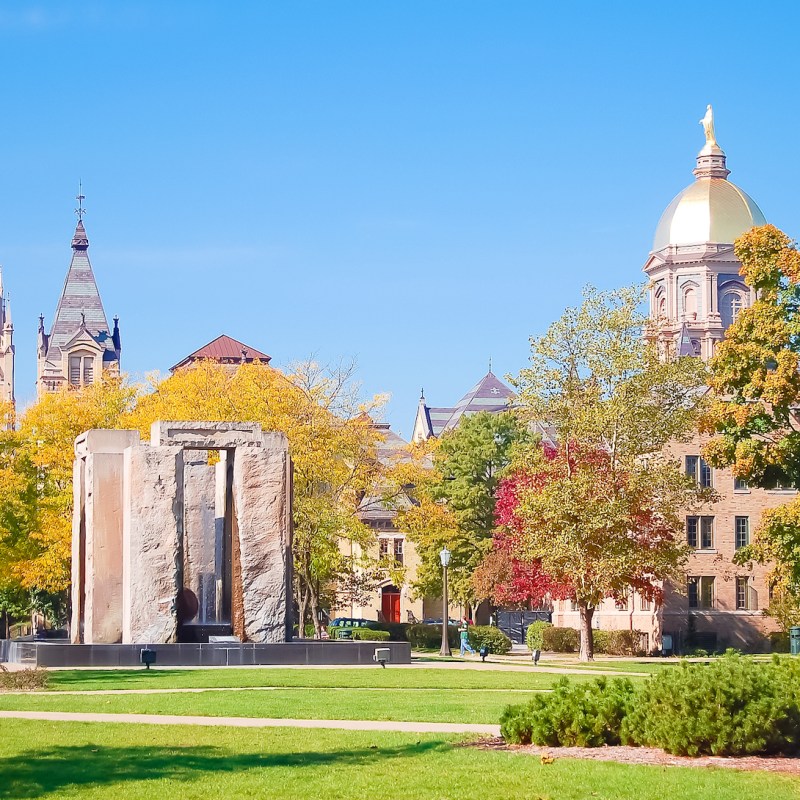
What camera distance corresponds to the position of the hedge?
15984mm

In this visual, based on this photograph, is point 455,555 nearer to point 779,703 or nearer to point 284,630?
point 284,630

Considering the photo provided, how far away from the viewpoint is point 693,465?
221 ft

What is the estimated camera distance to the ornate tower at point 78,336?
175m

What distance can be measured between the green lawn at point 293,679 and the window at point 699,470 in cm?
3457

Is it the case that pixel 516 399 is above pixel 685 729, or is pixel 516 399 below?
above

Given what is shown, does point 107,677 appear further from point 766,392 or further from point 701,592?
point 701,592

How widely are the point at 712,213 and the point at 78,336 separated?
251ft

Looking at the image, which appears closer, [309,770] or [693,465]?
[309,770]

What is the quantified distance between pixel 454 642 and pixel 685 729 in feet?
158

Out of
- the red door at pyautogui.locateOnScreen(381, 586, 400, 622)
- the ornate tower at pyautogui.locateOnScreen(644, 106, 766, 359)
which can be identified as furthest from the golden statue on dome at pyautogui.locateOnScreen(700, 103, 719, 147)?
the red door at pyautogui.locateOnScreen(381, 586, 400, 622)

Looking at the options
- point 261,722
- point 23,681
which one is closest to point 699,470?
point 23,681

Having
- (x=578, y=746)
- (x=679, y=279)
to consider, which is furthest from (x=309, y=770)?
(x=679, y=279)

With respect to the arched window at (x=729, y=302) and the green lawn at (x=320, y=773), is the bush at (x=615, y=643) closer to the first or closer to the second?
the green lawn at (x=320, y=773)

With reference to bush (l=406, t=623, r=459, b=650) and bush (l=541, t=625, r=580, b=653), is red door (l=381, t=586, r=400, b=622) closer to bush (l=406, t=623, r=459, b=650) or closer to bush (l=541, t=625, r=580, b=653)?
bush (l=406, t=623, r=459, b=650)
